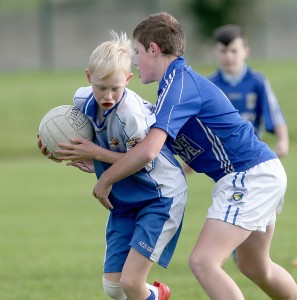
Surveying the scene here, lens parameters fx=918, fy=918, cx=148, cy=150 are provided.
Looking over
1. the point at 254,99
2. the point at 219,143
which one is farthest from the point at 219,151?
the point at 254,99

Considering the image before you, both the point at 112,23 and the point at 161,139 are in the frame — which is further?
the point at 112,23

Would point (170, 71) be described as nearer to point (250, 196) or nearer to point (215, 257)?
point (250, 196)

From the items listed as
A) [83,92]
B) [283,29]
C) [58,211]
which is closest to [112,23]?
[283,29]

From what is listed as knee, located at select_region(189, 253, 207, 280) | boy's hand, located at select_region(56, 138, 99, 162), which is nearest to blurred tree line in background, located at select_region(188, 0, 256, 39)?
boy's hand, located at select_region(56, 138, 99, 162)

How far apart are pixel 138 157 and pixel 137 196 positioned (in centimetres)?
50

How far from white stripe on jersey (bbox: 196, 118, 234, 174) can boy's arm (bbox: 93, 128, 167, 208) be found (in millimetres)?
363

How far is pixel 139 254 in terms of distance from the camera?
18.2 ft

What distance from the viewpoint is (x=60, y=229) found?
35.9 feet

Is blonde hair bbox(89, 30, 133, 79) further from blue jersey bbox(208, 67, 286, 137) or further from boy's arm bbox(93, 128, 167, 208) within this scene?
blue jersey bbox(208, 67, 286, 137)

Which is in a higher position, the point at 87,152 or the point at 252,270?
the point at 87,152

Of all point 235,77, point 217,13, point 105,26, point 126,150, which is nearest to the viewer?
point 126,150

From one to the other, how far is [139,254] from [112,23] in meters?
31.4

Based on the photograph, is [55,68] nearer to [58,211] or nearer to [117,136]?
[58,211]

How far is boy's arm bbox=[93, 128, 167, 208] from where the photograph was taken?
5.23 meters
